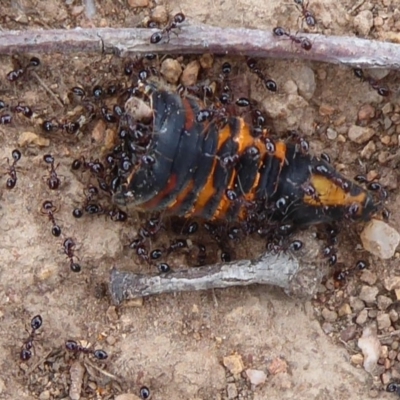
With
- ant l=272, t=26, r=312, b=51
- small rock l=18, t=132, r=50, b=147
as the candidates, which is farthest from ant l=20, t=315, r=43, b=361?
ant l=272, t=26, r=312, b=51

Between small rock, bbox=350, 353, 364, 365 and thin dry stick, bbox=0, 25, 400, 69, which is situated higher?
thin dry stick, bbox=0, 25, 400, 69

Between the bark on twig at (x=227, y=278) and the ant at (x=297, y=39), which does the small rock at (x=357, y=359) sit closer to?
the bark on twig at (x=227, y=278)

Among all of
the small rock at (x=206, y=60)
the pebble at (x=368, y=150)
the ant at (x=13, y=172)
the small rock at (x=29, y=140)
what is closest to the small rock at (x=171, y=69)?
the small rock at (x=206, y=60)

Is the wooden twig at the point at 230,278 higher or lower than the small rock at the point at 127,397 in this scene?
higher

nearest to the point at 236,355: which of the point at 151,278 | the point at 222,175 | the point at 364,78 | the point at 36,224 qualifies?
the point at 151,278

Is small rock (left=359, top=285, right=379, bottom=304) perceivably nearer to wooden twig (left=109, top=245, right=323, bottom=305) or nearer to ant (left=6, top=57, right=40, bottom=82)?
wooden twig (left=109, top=245, right=323, bottom=305)

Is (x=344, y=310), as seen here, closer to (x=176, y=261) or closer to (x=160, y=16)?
(x=176, y=261)
